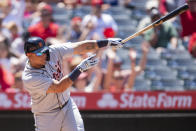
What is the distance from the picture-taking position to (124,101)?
6016mm

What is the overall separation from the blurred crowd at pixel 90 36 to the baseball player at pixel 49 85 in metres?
1.93

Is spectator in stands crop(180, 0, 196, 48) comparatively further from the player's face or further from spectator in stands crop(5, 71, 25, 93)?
the player's face

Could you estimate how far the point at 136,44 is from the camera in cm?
776

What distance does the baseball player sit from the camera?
4031 mm

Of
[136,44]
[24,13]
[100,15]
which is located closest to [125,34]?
[136,44]

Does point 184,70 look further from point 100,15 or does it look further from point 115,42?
point 115,42

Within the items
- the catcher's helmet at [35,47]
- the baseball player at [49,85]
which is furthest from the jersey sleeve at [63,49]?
the catcher's helmet at [35,47]

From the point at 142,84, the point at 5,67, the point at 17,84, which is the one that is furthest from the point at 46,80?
the point at 142,84

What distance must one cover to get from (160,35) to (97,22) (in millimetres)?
1133

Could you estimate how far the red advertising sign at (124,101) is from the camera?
595 centimetres

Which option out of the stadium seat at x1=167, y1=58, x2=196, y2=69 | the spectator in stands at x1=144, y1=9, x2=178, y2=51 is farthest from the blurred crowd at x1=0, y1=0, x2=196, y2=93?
the stadium seat at x1=167, y1=58, x2=196, y2=69

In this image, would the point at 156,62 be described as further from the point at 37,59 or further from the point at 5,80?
the point at 37,59

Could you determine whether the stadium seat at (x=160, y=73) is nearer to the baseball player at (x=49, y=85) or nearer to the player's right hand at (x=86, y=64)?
the baseball player at (x=49, y=85)

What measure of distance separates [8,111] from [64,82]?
2444 millimetres
